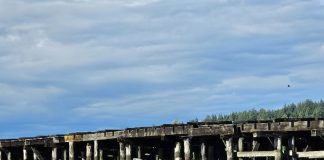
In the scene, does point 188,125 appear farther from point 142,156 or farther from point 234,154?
point 142,156

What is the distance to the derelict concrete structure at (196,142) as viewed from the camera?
30.2 meters

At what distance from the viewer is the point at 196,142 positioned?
38406 millimetres

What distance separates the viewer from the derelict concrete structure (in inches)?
1191

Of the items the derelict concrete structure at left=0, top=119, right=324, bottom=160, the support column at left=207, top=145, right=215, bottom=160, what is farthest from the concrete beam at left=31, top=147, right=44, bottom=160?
the support column at left=207, top=145, right=215, bottom=160

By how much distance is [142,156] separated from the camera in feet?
141

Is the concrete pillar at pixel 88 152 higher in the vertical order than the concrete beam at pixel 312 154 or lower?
higher

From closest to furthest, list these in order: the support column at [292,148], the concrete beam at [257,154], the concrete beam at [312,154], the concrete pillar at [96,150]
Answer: the concrete beam at [312,154]
the support column at [292,148]
the concrete beam at [257,154]
the concrete pillar at [96,150]

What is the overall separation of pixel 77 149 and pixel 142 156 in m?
4.02

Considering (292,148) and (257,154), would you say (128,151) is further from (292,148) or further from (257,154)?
(292,148)

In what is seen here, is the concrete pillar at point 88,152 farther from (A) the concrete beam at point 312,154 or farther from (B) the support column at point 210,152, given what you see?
(A) the concrete beam at point 312,154

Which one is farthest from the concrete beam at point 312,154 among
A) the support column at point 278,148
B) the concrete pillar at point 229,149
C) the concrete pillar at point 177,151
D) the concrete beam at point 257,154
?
the concrete pillar at point 177,151

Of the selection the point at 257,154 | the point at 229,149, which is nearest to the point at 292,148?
the point at 257,154

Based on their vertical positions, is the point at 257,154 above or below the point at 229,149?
below

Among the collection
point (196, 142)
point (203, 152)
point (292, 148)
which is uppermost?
point (196, 142)
